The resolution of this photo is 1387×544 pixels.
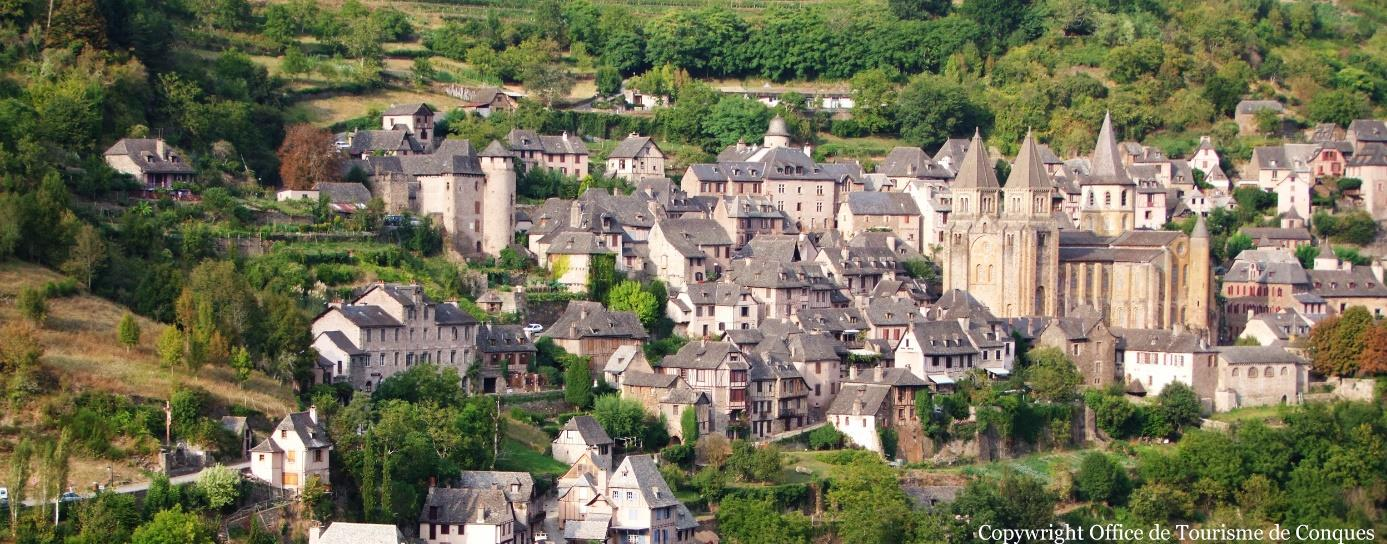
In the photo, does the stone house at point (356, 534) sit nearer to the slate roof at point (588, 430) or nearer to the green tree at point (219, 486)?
the green tree at point (219, 486)

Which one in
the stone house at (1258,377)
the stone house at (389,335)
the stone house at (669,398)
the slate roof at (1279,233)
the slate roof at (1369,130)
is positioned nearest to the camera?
the stone house at (389,335)

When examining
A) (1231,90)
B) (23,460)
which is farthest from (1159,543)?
(1231,90)

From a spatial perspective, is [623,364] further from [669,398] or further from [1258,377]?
[1258,377]

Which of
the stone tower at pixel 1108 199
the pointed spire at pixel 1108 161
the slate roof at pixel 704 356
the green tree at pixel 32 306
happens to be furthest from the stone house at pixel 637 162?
the green tree at pixel 32 306

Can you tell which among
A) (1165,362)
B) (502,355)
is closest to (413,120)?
(502,355)

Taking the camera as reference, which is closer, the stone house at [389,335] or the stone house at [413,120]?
the stone house at [389,335]

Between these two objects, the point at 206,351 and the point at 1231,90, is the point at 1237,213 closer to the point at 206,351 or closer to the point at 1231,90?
the point at 1231,90

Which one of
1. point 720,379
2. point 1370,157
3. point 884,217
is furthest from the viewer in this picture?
point 1370,157
